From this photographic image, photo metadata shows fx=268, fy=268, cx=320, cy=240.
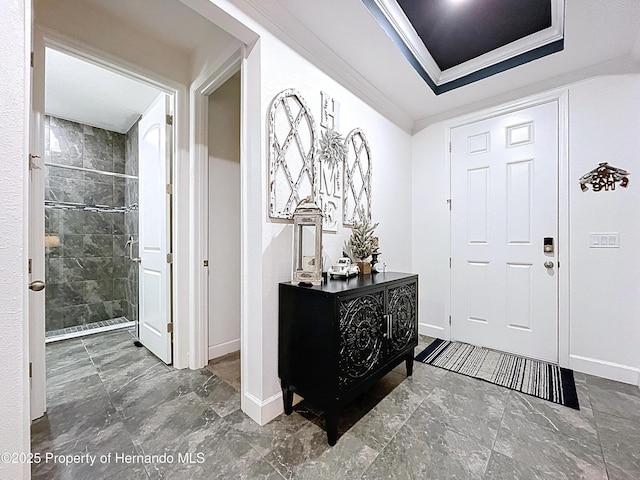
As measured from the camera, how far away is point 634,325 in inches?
82.0

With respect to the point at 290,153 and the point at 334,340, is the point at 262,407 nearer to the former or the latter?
Answer: the point at 334,340

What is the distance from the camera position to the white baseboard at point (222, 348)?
2455 millimetres

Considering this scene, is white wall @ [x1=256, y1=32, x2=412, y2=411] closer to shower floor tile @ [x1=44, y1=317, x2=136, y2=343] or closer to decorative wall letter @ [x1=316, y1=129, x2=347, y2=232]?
decorative wall letter @ [x1=316, y1=129, x2=347, y2=232]

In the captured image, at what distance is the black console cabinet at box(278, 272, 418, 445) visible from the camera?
4.72 ft

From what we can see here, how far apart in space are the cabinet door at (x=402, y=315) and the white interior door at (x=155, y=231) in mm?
1848

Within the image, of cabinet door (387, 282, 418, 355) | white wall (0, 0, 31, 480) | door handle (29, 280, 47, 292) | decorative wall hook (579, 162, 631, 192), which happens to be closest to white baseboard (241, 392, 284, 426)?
cabinet door (387, 282, 418, 355)

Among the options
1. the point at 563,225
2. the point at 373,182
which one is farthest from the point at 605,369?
the point at 373,182

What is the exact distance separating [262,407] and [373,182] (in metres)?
2.11

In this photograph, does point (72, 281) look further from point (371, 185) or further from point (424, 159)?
point (424, 159)

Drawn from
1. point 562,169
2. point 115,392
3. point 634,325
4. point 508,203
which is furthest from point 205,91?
point 634,325

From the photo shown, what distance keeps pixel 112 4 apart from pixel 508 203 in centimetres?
362

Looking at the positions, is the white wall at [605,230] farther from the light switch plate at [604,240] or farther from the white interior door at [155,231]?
the white interior door at [155,231]

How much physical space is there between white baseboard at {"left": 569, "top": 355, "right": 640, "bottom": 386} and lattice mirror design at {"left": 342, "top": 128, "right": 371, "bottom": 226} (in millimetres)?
2160

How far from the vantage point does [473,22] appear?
6.79 feet
